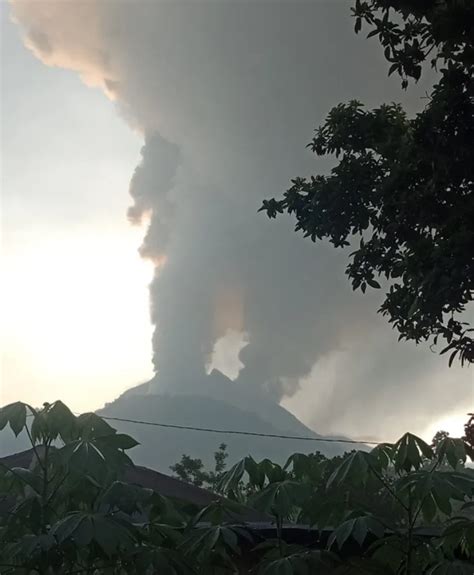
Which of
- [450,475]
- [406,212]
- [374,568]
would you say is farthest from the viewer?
[406,212]

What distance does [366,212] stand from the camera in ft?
34.9

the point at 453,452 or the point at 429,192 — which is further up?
the point at 429,192

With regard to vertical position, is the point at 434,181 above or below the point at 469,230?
above

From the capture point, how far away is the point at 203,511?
14.3 ft

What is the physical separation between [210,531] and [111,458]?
875mm

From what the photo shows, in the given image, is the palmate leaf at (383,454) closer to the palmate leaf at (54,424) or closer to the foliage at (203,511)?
the foliage at (203,511)

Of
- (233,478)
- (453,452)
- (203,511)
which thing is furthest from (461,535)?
(203,511)

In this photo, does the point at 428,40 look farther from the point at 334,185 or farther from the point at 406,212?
the point at 334,185

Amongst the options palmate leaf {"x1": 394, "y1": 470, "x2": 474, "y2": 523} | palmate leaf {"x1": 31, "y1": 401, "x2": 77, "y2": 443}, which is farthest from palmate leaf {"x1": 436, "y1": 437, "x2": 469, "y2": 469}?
palmate leaf {"x1": 31, "y1": 401, "x2": 77, "y2": 443}

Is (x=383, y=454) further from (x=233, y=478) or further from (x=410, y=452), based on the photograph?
(x=233, y=478)

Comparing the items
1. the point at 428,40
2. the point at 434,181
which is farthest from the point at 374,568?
the point at 428,40

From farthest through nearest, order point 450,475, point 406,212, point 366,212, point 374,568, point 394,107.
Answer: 1. point 394,107
2. point 366,212
3. point 406,212
4. point 374,568
5. point 450,475

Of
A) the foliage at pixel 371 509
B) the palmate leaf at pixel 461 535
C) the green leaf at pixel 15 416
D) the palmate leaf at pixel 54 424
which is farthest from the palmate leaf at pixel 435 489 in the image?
the green leaf at pixel 15 416

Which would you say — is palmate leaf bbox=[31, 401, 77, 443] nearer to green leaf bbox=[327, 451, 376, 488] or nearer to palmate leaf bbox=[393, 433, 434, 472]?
green leaf bbox=[327, 451, 376, 488]
